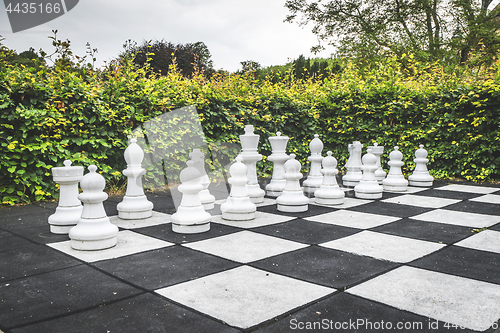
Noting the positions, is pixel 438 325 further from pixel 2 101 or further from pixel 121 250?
pixel 2 101

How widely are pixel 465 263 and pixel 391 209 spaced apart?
1.51m

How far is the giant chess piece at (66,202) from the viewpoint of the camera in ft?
8.57

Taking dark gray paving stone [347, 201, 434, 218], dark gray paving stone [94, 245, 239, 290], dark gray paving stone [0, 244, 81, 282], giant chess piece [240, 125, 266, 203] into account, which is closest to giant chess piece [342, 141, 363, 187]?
dark gray paving stone [347, 201, 434, 218]

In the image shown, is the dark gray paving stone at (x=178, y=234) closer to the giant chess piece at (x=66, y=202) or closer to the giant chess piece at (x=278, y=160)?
the giant chess piece at (x=66, y=202)

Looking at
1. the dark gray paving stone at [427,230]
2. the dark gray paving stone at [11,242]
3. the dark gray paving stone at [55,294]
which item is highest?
the dark gray paving stone at [11,242]

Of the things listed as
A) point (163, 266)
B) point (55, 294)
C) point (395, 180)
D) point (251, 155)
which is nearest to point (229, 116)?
point (251, 155)

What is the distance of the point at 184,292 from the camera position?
62.3 inches

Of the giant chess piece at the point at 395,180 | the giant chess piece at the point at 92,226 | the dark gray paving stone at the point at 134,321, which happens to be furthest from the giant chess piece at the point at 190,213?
the giant chess piece at the point at 395,180

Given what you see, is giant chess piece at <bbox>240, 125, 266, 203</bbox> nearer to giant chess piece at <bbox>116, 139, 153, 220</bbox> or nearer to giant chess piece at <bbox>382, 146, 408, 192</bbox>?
giant chess piece at <bbox>116, 139, 153, 220</bbox>

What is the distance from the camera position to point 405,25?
13.8 metres

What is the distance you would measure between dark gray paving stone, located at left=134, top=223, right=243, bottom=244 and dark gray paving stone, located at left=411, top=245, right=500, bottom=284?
1312mm

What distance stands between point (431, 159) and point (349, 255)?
14.0ft

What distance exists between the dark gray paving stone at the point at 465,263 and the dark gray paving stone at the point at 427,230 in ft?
0.79

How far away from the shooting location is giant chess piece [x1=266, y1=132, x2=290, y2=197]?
381 cm
